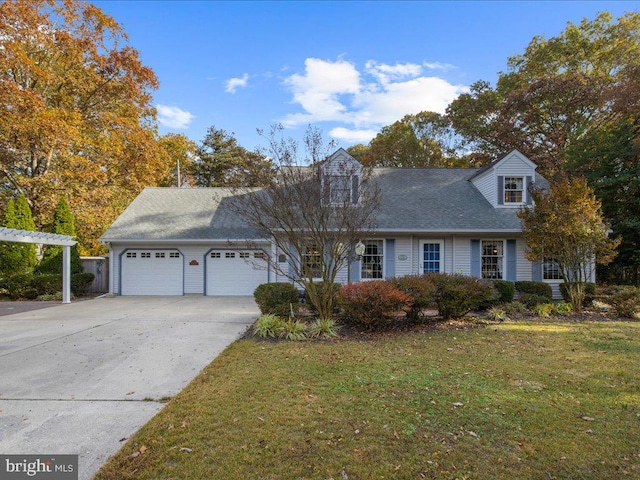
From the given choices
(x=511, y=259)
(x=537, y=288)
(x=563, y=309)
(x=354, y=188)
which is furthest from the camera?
(x=511, y=259)

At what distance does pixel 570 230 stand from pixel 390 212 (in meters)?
5.71

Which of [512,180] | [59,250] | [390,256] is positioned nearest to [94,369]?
[390,256]

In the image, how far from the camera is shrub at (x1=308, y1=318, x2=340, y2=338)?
7.00 meters

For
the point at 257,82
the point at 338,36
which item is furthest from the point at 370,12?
the point at 257,82

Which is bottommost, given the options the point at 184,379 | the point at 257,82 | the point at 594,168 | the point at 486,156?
the point at 184,379

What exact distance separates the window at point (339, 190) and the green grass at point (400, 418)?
10.8ft

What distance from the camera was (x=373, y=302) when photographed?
23.1ft

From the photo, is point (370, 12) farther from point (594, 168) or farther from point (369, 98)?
point (594, 168)

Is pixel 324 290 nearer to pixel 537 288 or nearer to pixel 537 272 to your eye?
pixel 537 288

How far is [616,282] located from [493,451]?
18.2m

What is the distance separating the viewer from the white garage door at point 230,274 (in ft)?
46.6

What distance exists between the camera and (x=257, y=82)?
15.1 metres

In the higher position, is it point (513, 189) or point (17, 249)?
point (513, 189)

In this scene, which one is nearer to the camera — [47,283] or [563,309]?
[563,309]
